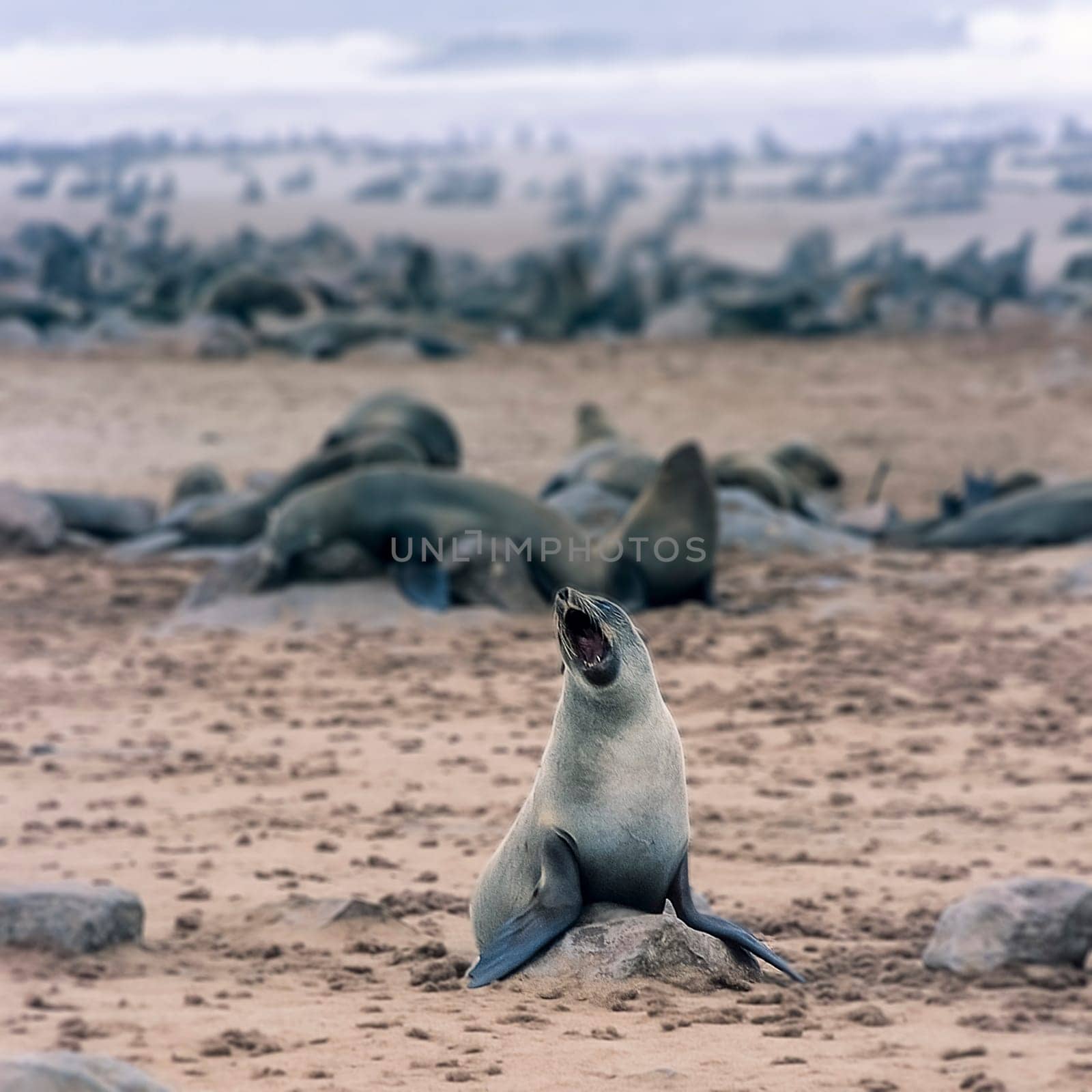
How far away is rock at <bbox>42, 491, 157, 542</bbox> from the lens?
33.7ft

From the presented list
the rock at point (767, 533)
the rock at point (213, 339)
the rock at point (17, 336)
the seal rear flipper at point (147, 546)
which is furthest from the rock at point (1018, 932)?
the rock at point (17, 336)

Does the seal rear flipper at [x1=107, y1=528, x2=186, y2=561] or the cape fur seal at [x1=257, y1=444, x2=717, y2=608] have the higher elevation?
the cape fur seal at [x1=257, y1=444, x2=717, y2=608]

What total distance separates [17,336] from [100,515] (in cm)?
799

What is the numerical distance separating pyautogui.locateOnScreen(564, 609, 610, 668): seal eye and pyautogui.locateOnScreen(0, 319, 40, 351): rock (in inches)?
578

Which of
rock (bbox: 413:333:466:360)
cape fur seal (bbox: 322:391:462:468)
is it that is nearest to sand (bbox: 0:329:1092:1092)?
cape fur seal (bbox: 322:391:462:468)

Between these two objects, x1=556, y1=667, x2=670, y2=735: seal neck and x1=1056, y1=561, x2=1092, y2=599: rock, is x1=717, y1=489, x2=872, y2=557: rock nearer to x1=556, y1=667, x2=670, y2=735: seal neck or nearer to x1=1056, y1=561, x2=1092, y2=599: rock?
x1=1056, y1=561, x2=1092, y2=599: rock

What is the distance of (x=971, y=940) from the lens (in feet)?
13.0

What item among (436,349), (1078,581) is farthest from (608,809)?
(436,349)

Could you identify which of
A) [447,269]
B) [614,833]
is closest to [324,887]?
[614,833]

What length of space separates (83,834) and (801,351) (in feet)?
43.4

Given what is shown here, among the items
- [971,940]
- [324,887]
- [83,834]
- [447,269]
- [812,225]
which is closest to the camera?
[971,940]

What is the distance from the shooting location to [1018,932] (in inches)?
156

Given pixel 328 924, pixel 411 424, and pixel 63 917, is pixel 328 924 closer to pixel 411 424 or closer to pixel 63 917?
pixel 63 917

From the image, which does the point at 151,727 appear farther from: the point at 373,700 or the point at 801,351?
the point at 801,351
